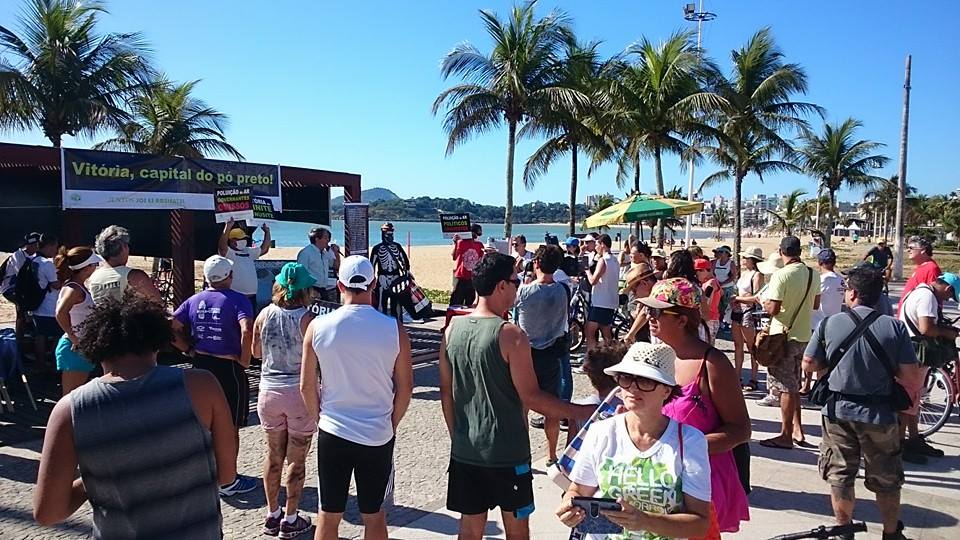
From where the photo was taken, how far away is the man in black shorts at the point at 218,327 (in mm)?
4355

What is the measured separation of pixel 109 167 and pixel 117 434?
8.72m

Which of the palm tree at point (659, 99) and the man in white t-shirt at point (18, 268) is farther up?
the palm tree at point (659, 99)

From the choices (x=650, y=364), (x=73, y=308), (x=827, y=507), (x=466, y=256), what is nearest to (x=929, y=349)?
(x=827, y=507)

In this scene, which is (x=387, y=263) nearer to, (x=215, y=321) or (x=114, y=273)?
(x=114, y=273)

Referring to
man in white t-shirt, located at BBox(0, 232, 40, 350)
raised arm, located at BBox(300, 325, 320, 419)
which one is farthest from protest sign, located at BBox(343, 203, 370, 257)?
raised arm, located at BBox(300, 325, 320, 419)

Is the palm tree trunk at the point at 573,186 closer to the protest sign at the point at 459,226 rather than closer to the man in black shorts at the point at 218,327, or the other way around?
the protest sign at the point at 459,226

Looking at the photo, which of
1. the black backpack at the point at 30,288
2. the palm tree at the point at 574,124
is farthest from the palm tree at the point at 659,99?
the black backpack at the point at 30,288

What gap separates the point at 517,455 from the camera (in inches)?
126

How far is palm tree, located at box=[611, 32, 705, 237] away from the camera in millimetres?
18766

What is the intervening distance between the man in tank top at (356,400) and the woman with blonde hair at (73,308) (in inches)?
104

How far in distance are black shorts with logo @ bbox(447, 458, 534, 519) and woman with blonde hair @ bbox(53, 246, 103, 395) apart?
342cm

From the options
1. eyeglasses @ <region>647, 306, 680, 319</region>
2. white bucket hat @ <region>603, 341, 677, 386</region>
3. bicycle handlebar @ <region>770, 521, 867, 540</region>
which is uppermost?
eyeglasses @ <region>647, 306, 680, 319</region>

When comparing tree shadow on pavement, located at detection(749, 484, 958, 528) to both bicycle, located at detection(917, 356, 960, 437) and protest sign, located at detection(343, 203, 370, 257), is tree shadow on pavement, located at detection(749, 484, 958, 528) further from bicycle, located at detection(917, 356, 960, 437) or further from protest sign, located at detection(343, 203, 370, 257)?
Result: protest sign, located at detection(343, 203, 370, 257)

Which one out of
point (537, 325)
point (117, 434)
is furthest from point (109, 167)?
point (117, 434)
